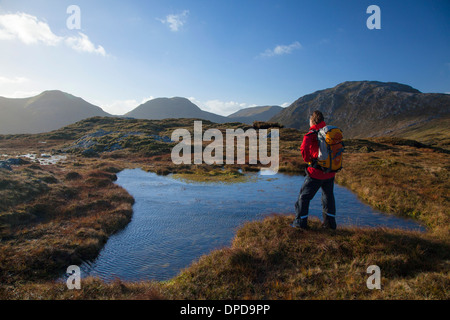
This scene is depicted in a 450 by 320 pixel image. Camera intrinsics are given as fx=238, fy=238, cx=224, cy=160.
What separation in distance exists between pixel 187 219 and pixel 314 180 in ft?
28.6

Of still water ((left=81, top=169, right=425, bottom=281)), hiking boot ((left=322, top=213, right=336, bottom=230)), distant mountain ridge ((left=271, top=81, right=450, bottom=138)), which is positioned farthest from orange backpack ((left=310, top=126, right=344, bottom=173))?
distant mountain ridge ((left=271, top=81, right=450, bottom=138))

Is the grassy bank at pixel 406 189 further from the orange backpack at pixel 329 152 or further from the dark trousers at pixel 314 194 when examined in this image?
the orange backpack at pixel 329 152

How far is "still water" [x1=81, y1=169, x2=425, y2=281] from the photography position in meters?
9.96

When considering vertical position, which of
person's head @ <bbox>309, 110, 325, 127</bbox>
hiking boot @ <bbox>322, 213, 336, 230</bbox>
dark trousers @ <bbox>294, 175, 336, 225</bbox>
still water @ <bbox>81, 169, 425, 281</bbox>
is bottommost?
still water @ <bbox>81, 169, 425, 281</bbox>

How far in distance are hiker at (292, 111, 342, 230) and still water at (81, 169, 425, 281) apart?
3.52 meters

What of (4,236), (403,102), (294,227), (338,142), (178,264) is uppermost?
(403,102)

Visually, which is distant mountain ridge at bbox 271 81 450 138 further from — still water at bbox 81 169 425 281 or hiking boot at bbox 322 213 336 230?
hiking boot at bbox 322 213 336 230

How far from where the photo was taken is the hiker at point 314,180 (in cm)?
902

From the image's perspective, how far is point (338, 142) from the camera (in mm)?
8719

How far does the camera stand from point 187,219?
49.4 ft

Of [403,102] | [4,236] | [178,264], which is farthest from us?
[403,102]
